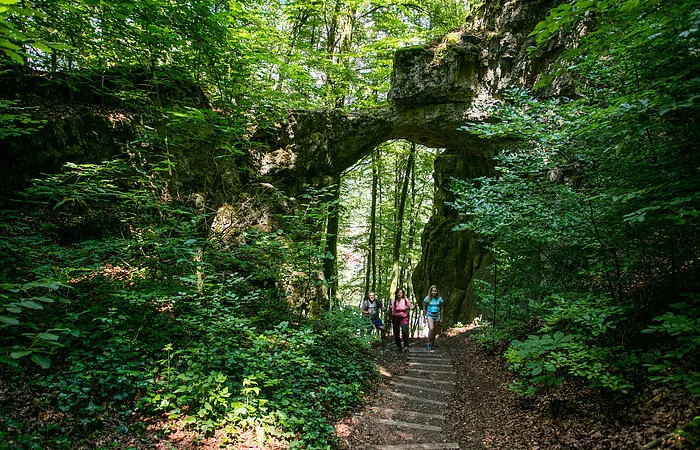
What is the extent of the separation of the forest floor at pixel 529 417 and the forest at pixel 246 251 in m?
0.06

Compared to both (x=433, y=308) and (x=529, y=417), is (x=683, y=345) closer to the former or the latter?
(x=529, y=417)

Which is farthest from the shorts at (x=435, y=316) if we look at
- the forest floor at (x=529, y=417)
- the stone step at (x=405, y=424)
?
the stone step at (x=405, y=424)

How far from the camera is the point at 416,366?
7.43 m

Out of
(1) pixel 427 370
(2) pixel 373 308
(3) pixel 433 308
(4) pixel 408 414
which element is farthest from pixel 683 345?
(2) pixel 373 308

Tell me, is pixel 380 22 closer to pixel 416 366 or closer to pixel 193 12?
pixel 193 12

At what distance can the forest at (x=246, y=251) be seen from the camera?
290 centimetres

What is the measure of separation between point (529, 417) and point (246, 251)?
501cm

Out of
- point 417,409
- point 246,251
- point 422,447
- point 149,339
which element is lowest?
point 422,447

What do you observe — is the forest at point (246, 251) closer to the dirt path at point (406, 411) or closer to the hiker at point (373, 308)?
the dirt path at point (406, 411)

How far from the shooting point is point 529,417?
14.3ft

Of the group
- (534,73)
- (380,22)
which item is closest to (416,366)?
(534,73)

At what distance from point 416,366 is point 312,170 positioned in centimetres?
626

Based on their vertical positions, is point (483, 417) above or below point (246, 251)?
below

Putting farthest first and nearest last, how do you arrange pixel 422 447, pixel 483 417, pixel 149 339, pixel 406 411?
pixel 406 411, pixel 483 417, pixel 149 339, pixel 422 447
